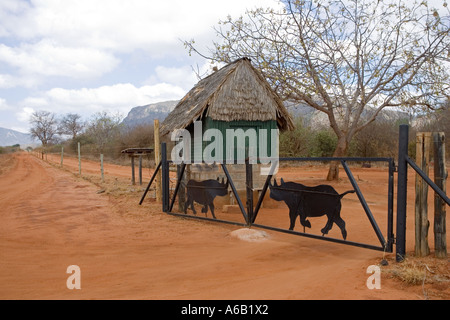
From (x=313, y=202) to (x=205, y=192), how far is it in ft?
9.00

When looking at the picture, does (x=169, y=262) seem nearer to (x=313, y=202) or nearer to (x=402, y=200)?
(x=313, y=202)

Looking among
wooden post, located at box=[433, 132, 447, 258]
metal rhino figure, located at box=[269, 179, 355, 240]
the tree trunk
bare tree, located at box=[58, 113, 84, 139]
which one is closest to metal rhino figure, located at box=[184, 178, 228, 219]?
metal rhino figure, located at box=[269, 179, 355, 240]

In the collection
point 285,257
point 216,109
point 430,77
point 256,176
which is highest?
point 430,77

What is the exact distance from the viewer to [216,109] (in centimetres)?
961

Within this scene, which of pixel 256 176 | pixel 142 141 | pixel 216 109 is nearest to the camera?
pixel 216 109

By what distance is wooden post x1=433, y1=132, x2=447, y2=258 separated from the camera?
15.0ft

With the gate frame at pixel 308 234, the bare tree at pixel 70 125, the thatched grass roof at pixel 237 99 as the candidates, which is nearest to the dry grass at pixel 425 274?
the gate frame at pixel 308 234

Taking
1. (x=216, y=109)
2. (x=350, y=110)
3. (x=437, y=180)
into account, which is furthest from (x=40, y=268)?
(x=350, y=110)

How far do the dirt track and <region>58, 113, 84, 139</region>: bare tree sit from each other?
65621mm

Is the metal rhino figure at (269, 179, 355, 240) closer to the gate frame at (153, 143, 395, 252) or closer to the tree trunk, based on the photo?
the gate frame at (153, 143, 395, 252)

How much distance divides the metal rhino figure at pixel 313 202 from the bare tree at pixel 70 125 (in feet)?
228

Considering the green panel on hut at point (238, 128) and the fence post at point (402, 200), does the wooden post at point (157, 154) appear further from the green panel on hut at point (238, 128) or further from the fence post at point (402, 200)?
the fence post at point (402, 200)

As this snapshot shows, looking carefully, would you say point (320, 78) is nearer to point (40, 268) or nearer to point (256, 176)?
point (256, 176)

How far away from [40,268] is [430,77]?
14.0m
